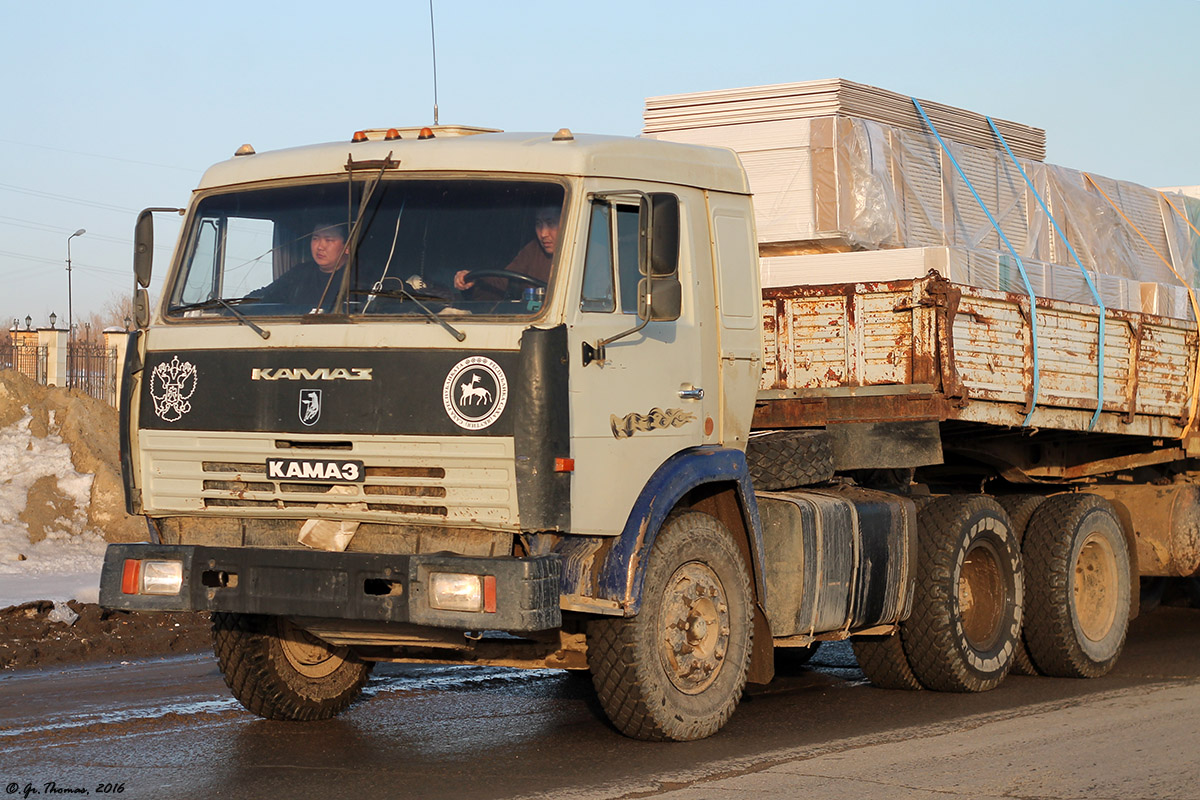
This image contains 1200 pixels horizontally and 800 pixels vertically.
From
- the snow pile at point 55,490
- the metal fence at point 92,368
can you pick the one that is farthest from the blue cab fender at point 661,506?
the metal fence at point 92,368

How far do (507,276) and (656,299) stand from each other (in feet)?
2.17

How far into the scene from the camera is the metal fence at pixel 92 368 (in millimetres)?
24094

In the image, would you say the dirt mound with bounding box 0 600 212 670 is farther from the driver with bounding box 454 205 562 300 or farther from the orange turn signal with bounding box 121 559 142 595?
the driver with bounding box 454 205 562 300

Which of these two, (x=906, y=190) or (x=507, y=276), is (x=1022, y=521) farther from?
(x=507, y=276)

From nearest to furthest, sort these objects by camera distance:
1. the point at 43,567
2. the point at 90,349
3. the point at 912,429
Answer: the point at 912,429 → the point at 43,567 → the point at 90,349

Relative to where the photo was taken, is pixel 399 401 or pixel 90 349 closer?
pixel 399 401

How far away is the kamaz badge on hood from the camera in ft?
19.8

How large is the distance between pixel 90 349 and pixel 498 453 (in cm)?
2009

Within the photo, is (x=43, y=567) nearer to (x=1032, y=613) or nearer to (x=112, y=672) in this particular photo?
(x=112, y=672)

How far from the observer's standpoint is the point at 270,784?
20.1ft

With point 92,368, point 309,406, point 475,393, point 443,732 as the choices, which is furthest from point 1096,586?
point 92,368

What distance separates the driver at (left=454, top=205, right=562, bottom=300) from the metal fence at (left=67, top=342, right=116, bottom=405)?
1894cm

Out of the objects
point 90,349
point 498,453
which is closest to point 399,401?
point 498,453

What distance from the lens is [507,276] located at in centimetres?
633
